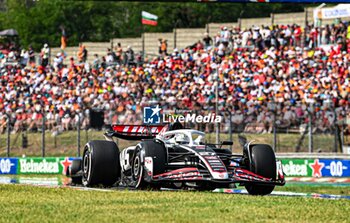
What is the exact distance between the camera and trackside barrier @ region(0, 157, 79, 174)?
100ft

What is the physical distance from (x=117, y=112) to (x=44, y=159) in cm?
374

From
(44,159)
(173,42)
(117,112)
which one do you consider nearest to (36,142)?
(44,159)

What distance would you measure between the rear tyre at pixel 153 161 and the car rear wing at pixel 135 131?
2.22m

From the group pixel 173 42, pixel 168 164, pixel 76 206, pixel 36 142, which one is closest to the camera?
pixel 76 206

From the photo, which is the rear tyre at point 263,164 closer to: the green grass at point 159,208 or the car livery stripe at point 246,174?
the car livery stripe at point 246,174

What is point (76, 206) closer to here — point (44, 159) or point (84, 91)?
point (44, 159)

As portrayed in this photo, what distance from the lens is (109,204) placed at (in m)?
12.2

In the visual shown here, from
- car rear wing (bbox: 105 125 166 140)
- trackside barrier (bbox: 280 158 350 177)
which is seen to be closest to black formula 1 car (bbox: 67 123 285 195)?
car rear wing (bbox: 105 125 166 140)

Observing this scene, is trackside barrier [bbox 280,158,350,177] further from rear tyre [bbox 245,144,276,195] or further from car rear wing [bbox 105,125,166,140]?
rear tyre [bbox 245,144,276,195]

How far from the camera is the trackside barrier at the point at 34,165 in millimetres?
30577

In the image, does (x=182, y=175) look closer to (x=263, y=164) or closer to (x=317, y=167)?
(x=263, y=164)

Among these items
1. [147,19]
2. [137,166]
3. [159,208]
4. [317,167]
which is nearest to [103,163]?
[137,166]

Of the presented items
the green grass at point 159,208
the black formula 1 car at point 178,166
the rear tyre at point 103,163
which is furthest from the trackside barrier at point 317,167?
the green grass at point 159,208

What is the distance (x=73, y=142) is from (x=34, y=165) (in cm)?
219
